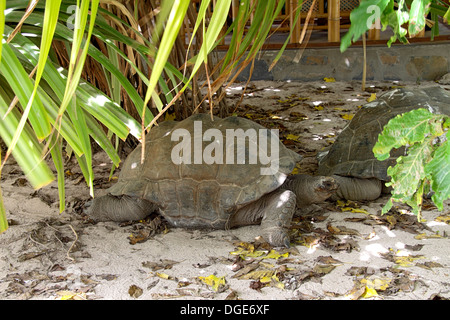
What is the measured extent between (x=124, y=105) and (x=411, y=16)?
3306 mm

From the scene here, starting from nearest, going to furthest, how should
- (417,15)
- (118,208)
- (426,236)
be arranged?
(417,15)
(426,236)
(118,208)

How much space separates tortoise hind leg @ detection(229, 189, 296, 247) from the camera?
323cm

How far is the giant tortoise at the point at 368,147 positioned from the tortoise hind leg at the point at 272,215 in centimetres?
68

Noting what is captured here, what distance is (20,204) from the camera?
3.91 m

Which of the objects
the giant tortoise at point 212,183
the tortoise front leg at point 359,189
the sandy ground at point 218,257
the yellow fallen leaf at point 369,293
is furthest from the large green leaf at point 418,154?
the tortoise front leg at point 359,189

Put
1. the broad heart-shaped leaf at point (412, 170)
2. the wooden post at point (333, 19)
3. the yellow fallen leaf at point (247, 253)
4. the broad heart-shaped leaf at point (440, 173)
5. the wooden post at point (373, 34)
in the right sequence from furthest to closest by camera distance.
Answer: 1. the wooden post at point (373, 34)
2. the wooden post at point (333, 19)
3. the yellow fallen leaf at point (247, 253)
4. the broad heart-shaped leaf at point (412, 170)
5. the broad heart-shaped leaf at point (440, 173)

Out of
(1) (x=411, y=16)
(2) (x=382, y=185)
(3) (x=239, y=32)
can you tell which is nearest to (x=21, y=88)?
(3) (x=239, y=32)

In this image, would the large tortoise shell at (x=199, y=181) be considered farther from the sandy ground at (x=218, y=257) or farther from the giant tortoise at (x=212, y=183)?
the sandy ground at (x=218, y=257)

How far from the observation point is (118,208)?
370 cm

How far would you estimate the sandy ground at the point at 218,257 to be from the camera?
272 cm

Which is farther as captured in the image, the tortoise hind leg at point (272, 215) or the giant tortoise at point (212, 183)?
the giant tortoise at point (212, 183)

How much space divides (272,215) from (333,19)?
14.9ft

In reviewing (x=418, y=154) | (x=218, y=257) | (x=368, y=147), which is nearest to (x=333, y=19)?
(x=368, y=147)

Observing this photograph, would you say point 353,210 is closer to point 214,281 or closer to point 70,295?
point 214,281
